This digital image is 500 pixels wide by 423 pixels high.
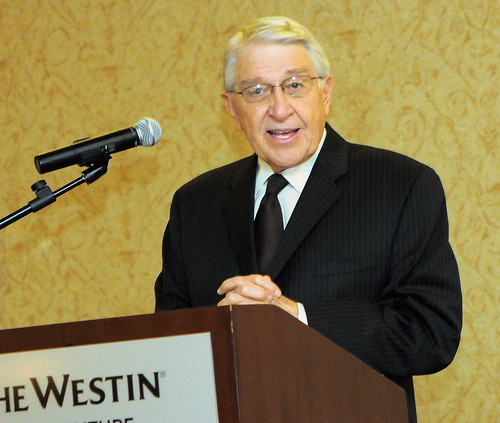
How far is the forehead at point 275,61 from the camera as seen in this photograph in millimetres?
2482

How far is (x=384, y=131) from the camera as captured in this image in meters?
3.58

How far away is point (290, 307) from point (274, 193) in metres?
0.63

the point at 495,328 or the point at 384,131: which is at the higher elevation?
the point at 384,131

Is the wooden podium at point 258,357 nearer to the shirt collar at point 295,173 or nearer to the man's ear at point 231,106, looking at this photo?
the shirt collar at point 295,173

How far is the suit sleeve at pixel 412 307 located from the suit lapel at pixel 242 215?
0.34 m

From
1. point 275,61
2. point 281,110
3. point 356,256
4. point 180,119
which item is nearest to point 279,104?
point 281,110

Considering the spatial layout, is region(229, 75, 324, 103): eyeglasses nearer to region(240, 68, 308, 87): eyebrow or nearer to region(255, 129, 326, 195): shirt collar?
region(240, 68, 308, 87): eyebrow

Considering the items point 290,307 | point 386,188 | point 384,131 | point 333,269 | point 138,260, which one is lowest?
point 290,307

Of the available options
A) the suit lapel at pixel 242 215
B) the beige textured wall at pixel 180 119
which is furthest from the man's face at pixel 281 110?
the beige textured wall at pixel 180 119

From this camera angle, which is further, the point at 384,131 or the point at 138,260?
the point at 138,260

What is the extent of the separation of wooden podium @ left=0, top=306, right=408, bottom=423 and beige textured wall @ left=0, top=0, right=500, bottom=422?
6.18 feet

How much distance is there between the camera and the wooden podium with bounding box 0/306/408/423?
4.59ft

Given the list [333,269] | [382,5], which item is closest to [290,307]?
[333,269]

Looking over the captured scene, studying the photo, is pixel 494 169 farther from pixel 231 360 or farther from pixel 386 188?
pixel 231 360
